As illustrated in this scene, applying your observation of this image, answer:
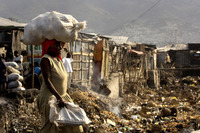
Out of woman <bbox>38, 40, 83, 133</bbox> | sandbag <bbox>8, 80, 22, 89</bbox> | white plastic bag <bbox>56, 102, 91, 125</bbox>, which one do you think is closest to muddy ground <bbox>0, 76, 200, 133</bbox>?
sandbag <bbox>8, 80, 22, 89</bbox>

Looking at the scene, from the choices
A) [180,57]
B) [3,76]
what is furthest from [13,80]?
[180,57]

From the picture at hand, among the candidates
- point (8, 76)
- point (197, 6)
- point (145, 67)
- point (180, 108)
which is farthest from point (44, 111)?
point (197, 6)

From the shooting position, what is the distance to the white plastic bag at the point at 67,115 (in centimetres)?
238

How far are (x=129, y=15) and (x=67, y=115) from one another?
4581 inches

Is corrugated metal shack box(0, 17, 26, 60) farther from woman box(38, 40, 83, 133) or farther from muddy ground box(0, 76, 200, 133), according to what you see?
woman box(38, 40, 83, 133)

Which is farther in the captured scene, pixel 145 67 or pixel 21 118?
pixel 145 67

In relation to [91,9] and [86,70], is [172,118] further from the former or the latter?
[91,9]

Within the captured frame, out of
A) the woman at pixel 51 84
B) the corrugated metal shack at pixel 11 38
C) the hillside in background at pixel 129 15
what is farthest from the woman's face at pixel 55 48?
the hillside in background at pixel 129 15

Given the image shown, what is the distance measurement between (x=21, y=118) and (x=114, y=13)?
4698 inches

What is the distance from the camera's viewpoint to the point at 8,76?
5836mm

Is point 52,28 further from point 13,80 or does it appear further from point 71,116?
point 13,80

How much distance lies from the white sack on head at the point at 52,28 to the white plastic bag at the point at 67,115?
0.87 metres

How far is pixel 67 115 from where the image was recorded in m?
2.41

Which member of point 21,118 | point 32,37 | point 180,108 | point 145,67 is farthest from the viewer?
point 145,67
